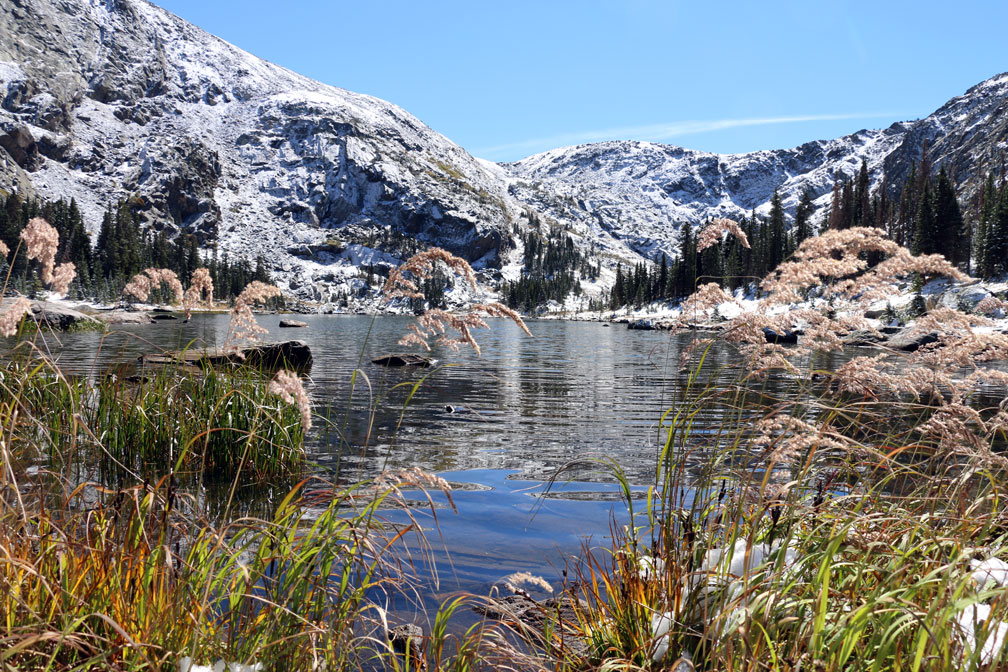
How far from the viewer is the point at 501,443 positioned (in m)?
15.3

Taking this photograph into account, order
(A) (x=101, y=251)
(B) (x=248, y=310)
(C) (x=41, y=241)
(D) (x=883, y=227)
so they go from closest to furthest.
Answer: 1. (C) (x=41, y=241)
2. (B) (x=248, y=310)
3. (D) (x=883, y=227)
4. (A) (x=101, y=251)

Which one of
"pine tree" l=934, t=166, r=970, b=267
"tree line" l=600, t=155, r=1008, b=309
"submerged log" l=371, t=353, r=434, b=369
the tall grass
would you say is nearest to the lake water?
the tall grass

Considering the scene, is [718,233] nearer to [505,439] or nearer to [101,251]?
[505,439]

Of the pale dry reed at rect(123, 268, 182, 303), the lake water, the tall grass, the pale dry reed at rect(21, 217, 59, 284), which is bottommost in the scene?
the lake water

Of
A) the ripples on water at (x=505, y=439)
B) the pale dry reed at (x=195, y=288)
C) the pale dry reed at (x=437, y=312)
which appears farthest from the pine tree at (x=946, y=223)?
the pale dry reed at (x=437, y=312)

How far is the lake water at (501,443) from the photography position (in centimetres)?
725

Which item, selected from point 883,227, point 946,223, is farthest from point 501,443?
point 946,223

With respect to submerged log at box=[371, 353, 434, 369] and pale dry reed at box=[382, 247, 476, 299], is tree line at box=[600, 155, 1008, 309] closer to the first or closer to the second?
submerged log at box=[371, 353, 434, 369]

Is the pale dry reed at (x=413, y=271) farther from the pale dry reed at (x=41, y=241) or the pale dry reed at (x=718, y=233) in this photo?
the pale dry reed at (x=41, y=241)

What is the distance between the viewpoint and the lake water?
7250 millimetres

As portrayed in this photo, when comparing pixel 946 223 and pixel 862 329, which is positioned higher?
pixel 946 223

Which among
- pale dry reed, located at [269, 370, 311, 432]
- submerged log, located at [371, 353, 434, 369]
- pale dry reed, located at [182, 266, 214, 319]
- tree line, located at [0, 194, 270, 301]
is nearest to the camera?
pale dry reed, located at [269, 370, 311, 432]

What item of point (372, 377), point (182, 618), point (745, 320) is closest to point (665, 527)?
point (745, 320)

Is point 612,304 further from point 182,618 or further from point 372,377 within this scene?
point 182,618
